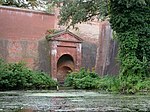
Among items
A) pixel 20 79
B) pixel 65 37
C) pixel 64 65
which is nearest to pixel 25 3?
pixel 65 37

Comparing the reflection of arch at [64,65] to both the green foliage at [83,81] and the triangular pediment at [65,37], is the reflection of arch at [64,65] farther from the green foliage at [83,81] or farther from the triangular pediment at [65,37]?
the green foliage at [83,81]

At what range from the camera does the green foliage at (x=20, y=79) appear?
1525cm

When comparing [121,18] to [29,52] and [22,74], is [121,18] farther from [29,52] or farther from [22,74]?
[29,52]

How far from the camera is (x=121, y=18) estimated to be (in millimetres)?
14141

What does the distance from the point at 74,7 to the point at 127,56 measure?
6409mm

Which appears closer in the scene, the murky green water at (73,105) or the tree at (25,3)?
the murky green water at (73,105)

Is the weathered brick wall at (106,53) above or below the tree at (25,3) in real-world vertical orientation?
below

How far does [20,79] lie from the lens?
15.8 meters

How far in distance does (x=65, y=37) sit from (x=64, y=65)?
8.30 feet

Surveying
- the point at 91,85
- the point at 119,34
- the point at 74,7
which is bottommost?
the point at 91,85

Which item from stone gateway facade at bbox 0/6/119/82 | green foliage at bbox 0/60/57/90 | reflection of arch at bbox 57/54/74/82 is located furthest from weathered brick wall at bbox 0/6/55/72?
green foliage at bbox 0/60/57/90

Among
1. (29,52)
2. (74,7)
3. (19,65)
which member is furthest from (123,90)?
(29,52)

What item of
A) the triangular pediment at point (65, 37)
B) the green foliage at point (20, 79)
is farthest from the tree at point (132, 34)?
the triangular pediment at point (65, 37)

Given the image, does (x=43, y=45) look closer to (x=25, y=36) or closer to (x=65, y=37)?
(x=25, y=36)
